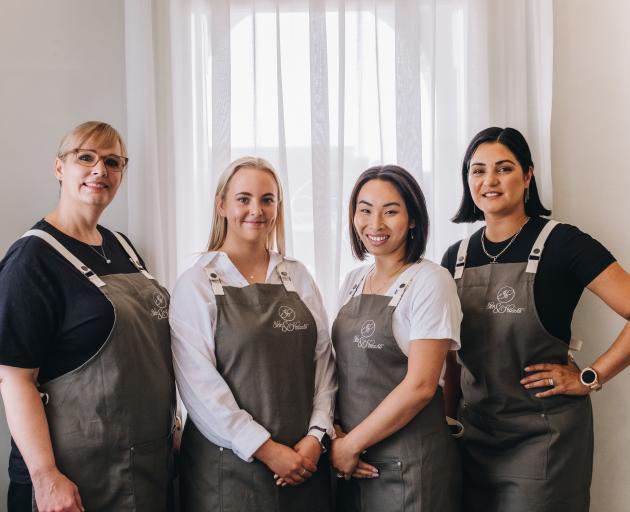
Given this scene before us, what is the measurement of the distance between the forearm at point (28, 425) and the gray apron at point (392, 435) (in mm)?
864

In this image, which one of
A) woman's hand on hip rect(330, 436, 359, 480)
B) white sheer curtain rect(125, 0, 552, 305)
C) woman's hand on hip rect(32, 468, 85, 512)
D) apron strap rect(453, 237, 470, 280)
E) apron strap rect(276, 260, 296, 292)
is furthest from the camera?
white sheer curtain rect(125, 0, 552, 305)

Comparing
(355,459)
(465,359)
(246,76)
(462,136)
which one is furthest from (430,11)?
(355,459)

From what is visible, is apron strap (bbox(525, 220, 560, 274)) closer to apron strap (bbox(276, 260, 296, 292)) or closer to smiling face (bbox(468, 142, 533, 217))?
smiling face (bbox(468, 142, 533, 217))

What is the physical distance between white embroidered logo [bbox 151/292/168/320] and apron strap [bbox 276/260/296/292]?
380mm

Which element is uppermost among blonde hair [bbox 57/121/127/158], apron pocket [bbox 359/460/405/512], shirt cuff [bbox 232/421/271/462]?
blonde hair [bbox 57/121/127/158]

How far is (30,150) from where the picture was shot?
209 cm

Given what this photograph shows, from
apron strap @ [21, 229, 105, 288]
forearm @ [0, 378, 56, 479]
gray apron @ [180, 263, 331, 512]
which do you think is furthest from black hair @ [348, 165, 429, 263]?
forearm @ [0, 378, 56, 479]

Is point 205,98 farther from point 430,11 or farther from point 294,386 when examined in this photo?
point 294,386

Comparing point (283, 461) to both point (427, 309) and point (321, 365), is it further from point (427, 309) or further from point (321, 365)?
point (427, 309)

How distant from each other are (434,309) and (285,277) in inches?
19.9

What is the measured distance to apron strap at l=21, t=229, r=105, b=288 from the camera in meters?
1.61

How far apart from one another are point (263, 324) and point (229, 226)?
1.16 ft

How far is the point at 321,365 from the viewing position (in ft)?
6.11

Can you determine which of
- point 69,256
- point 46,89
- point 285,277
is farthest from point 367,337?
point 46,89
